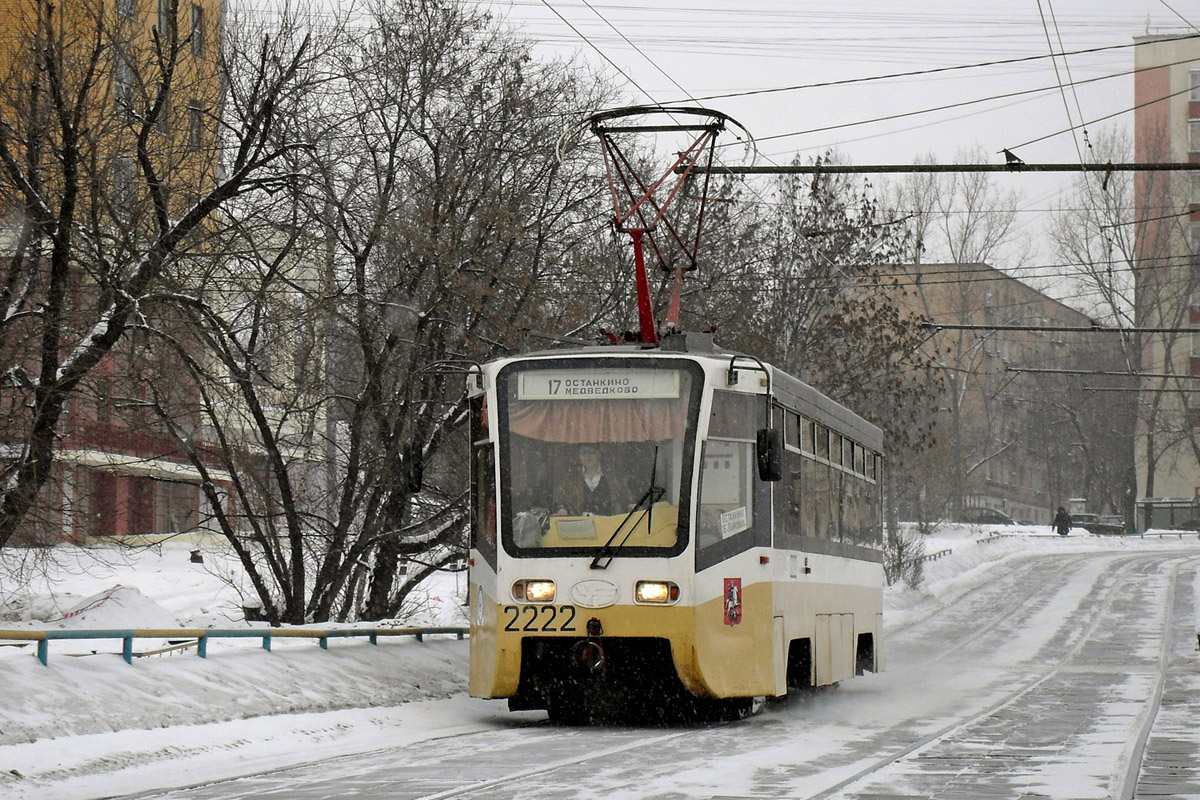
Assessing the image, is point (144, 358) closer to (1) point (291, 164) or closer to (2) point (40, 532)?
(2) point (40, 532)

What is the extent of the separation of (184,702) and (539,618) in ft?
9.48

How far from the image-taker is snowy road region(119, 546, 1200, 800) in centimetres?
931

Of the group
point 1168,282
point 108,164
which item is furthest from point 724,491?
point 1168,282

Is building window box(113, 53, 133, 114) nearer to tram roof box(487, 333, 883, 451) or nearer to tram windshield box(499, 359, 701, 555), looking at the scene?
tram roof box(487, 333, 883, 451)

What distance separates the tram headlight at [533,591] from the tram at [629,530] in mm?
11

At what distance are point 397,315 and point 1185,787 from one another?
14253mm

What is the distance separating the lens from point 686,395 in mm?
13602

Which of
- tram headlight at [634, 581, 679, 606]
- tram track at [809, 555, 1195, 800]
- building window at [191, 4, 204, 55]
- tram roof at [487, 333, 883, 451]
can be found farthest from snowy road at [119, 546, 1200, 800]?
building window at [191, 4, 204, 55]

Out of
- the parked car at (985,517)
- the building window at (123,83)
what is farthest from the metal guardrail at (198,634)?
the parked car at (985,517)

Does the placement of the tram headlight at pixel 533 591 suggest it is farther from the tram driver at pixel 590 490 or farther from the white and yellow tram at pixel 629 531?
the tram driver at pixel 590 490

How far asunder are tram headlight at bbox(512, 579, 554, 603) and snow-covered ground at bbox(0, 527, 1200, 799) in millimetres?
1163

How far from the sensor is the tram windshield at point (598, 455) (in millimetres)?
13414

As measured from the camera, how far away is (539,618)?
13.4 m

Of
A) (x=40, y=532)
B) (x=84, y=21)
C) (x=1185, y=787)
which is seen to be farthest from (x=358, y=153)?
(x=1185, y=787)
